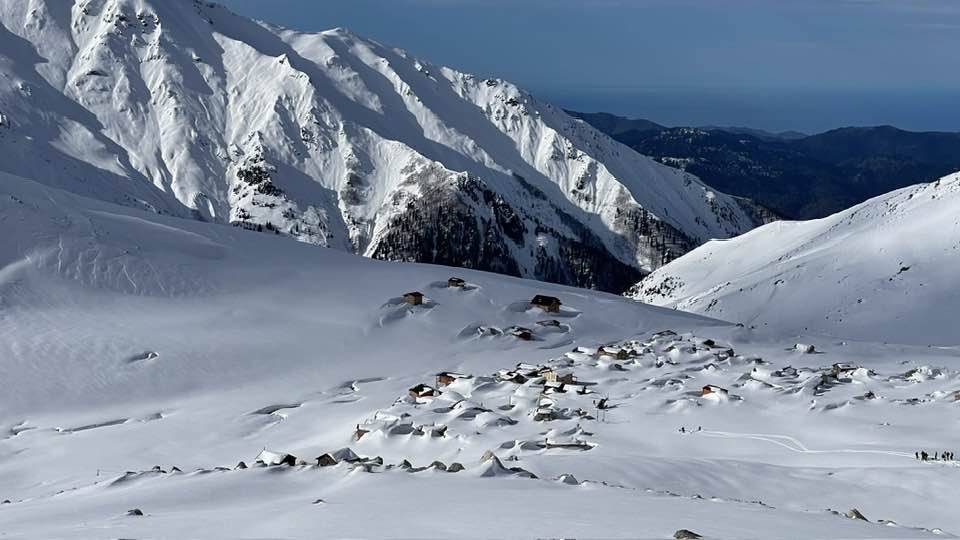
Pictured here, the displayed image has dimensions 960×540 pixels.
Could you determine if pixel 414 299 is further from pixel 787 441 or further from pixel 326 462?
pixel 326 462

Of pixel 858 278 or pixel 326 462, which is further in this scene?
pixel 858 278

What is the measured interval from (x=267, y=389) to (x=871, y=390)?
35.6m

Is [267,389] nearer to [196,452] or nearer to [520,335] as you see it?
[196,452]

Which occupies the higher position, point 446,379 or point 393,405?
point 446,379

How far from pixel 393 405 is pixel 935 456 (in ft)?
86.3

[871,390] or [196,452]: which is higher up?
[871,390]

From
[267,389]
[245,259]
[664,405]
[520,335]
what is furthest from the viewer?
[245,259]

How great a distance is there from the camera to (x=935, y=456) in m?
37.9

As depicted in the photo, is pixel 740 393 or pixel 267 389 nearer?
pixel 740 393

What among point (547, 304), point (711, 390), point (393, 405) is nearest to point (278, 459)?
point (393, 405)

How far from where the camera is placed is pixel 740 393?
51969 mm

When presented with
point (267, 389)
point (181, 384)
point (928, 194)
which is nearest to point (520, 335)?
point (267, 389)

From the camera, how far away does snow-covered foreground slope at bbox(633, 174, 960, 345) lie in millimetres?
108875

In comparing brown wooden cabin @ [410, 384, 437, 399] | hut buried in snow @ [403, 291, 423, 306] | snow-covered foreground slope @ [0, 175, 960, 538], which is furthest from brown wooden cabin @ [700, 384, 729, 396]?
hut buried in snow @ [403, 291, 423, 306]
